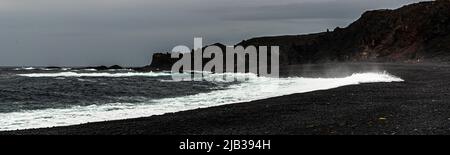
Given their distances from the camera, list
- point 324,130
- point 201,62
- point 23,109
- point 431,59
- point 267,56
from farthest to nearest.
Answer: point 201,62
point 267,56
point 431,59
point 23,109
point 324,130

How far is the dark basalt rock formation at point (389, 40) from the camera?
A: 80.3 metres

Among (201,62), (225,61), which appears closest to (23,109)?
(225,61)

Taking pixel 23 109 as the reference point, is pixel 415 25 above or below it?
above

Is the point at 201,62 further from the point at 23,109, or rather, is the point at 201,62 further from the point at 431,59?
the point at 23,109

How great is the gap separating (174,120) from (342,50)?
92568 millimetres

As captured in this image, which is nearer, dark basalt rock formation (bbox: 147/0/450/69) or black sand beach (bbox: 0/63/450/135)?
black sand beach (bbox: 0/63/450/135)

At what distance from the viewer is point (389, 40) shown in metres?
90.2

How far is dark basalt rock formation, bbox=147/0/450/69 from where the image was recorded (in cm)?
8031

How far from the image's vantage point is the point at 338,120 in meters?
12.8

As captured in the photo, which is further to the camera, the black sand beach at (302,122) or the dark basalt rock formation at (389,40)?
the dark basalt rock formation at (389,40)

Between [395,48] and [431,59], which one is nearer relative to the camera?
[431,59]

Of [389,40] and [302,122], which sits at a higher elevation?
[389,40]

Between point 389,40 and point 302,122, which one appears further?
point 389,40
